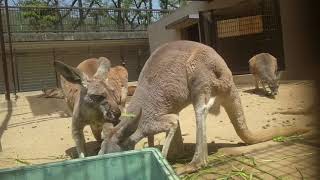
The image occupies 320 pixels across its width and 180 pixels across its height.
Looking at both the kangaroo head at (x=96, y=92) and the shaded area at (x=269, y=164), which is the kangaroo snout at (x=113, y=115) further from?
the shaded area at (x=269, y=164)

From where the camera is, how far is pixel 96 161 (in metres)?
2.78

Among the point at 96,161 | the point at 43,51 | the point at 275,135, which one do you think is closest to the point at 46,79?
the point at 43,51

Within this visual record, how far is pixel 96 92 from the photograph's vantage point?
419 cm

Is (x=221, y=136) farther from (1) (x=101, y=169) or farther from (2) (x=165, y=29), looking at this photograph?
(2) (x=165, y=29)

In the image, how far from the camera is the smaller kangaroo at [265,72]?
854 centimetres

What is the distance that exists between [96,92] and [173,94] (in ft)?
2.63

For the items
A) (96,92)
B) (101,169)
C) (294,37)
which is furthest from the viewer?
(294,37)

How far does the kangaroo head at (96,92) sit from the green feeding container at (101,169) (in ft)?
4.10

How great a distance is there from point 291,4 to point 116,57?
31.1 ft

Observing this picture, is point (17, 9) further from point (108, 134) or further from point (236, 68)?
point (108, 134)

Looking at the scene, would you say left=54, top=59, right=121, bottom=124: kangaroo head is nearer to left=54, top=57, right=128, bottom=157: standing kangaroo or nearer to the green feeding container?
left=54, top=57, right=128, bottom=157: standing kangaroo

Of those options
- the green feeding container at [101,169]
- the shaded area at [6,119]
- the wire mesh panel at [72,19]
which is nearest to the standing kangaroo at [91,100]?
the green feeding container at [101,169]

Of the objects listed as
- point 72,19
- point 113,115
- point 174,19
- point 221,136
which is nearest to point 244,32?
point 174,19

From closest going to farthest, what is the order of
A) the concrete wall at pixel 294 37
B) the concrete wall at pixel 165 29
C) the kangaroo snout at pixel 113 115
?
1. the kangaroo snout at pixel 113 115
2. the concrete wall at pixel 294 37
3. the concrete wall at pixel 165 29
